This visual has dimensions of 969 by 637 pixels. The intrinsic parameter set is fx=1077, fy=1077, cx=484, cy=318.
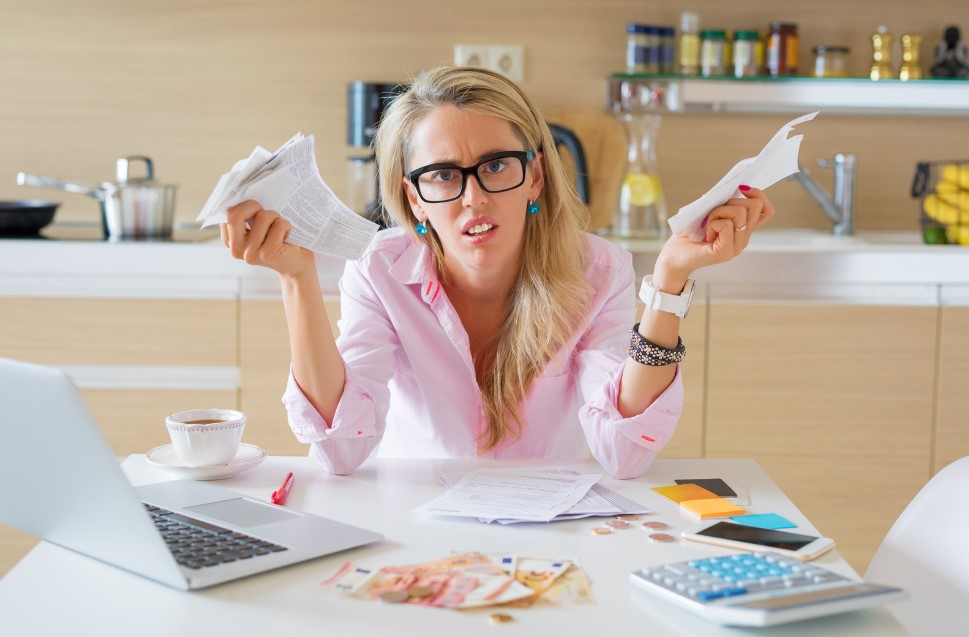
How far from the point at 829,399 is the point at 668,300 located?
1.34 m

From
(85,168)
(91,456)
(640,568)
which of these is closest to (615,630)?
(640,568)

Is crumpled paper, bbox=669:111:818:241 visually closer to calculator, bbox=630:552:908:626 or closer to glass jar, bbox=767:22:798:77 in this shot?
calculator, bbox=630:552:908:626

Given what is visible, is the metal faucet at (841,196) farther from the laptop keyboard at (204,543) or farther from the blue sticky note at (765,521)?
the laptop keyboard at (204,543)

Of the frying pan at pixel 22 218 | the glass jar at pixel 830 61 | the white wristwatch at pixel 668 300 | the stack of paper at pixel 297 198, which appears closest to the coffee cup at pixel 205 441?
the stack of paper at pixel 297 198

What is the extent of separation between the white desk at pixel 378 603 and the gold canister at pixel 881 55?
2142 millimetres

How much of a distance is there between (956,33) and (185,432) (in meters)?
2.52

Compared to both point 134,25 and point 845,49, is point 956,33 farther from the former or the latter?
point 134,25

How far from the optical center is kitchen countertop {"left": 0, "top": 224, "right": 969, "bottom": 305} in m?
2.56

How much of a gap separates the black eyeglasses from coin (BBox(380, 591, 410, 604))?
0.79 metres

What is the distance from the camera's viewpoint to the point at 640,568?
98 centimetres

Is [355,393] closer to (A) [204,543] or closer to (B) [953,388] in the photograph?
(A) [204,543]

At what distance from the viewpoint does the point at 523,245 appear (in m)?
1.75

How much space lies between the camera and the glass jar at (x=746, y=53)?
116 inches

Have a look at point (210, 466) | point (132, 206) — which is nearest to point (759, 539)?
point (210, 466)
